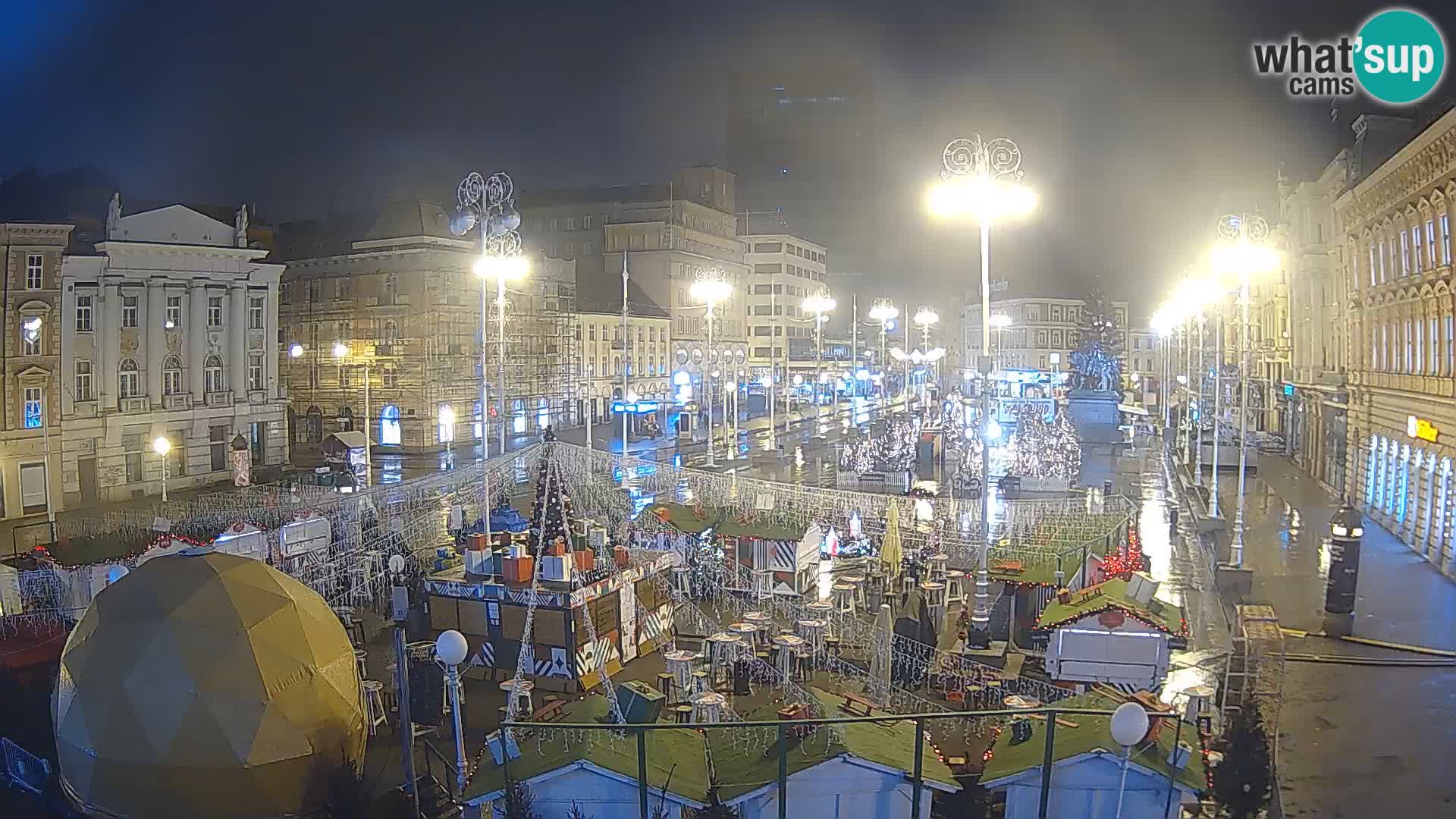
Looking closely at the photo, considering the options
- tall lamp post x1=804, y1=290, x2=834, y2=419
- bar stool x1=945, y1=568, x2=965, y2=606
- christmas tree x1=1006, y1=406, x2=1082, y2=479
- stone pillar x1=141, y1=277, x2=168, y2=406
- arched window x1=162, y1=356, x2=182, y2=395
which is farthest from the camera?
tall lamp post x1=804, y1=290, x2=834, y2=419

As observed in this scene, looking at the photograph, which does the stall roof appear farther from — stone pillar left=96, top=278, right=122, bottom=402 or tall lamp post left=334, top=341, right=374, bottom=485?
stone pillar left=96, top=278, right=122, bottom=402

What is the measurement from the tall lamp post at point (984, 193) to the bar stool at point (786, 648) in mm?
3500

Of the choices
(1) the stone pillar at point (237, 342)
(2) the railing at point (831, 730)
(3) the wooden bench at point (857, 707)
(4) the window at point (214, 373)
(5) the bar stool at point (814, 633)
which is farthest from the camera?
(1) the stone pillar at point (237, 342)

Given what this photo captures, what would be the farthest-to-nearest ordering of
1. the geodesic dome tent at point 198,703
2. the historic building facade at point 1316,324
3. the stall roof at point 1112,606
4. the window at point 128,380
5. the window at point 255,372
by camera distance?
the window at point 255,372, the window at point 128,380, the historic building facade at point 1316,324, the stall roof at point 1112,606, the geodesic dome tent at point 198,703

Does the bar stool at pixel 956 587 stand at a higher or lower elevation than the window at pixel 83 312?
lower

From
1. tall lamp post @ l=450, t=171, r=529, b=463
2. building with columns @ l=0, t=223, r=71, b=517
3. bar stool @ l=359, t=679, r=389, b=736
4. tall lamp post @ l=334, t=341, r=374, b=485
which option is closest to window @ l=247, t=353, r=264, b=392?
tall lamp post @ l=334, t=341, r=374, b=485

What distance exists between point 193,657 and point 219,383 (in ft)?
118

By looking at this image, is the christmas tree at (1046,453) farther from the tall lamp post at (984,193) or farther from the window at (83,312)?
the window at (83,312)

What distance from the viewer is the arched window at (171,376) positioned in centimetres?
4116

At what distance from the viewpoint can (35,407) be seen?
114 ft

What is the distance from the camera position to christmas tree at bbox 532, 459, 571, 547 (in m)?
17.6

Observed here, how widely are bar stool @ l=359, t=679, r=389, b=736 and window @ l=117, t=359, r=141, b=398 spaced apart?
29.8 m

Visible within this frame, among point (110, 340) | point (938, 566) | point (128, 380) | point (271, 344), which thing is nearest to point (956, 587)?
point (938, 566)

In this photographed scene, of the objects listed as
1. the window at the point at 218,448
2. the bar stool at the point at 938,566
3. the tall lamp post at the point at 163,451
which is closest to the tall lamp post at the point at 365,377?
the window at the point at 218,448
